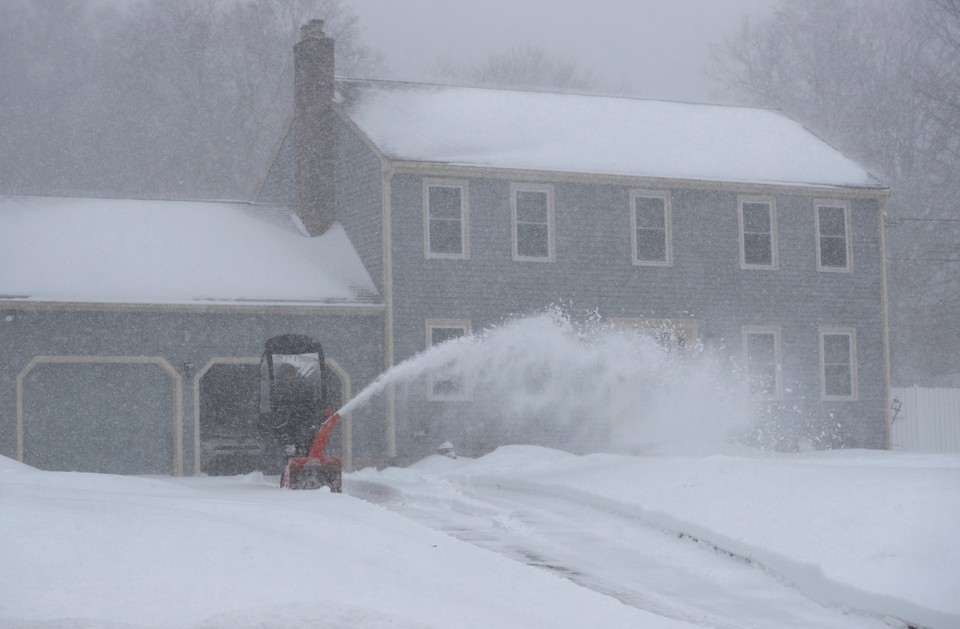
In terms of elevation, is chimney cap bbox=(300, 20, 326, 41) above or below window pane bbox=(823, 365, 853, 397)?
above

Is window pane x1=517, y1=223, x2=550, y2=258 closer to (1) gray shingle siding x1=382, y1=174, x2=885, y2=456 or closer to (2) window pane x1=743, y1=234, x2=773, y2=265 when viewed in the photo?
(1) gray shingle siding x1=382, y1=174, x2=885, y2=456

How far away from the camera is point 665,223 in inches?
1150

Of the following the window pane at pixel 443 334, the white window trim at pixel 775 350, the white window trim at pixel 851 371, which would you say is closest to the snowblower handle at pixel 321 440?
the window pane at pixel 443 334

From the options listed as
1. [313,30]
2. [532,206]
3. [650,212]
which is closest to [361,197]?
[532,206]

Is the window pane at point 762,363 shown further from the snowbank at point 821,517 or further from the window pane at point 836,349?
the snowbank at point 821,517

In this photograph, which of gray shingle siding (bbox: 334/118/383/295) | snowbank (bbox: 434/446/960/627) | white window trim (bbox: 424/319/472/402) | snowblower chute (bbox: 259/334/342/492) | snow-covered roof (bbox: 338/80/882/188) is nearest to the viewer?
snowbank (bbox: 434/446/960/627)

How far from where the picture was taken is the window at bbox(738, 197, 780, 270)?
30.0 m

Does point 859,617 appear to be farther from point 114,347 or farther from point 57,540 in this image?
point 114,347

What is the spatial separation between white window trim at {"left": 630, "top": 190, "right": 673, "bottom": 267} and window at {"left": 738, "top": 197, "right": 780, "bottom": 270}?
1829 mm

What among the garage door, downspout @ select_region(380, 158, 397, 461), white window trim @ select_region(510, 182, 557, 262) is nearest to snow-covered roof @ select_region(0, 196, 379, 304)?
downspout @ select_region(380, 158, 397, 461)

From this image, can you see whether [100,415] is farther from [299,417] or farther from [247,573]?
[247,573]

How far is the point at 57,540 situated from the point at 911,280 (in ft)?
143

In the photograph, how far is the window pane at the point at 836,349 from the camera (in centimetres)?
3053

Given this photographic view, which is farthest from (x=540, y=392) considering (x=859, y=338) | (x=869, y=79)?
(x=869, y=79)
